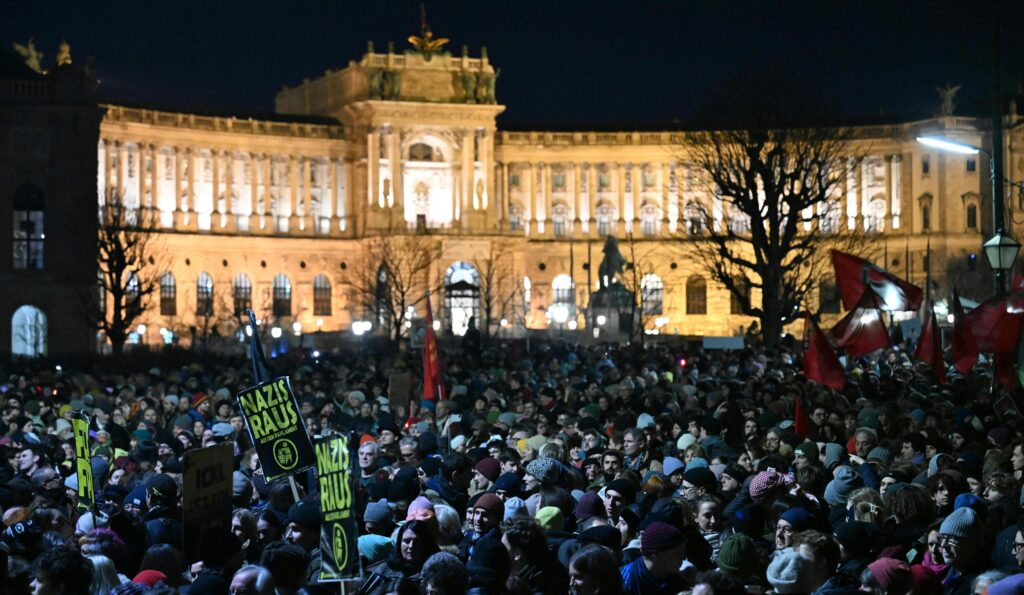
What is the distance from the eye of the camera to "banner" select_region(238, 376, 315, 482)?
49.0ft

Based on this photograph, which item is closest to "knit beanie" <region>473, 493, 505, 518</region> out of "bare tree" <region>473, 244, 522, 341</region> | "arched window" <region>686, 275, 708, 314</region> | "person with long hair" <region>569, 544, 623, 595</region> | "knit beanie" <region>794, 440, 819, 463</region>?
"person with long hair" <region>569, 544, 623, 595</region>

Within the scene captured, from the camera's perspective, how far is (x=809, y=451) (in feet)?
66.0

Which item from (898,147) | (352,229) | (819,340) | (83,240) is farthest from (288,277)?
(819,340)

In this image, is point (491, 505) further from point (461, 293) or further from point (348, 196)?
point (348, 196)

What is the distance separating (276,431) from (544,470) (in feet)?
9.48

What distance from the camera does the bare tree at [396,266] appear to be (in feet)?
380

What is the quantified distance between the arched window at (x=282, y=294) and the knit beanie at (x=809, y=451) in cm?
10563

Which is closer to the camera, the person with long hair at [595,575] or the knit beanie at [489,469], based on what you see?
the person with long hair at [595,575]

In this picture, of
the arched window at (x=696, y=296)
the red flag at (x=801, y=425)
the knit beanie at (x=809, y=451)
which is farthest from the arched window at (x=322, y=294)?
the knit beanie at (x=809, y=451)

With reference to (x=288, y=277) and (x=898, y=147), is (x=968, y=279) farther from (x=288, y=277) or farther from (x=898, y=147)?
(x=288, y=277)

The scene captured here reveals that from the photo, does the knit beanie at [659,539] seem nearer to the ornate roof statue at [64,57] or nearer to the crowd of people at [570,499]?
the crowd of people at [570,499]

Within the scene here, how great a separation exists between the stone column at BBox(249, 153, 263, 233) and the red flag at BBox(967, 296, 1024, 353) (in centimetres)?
10226

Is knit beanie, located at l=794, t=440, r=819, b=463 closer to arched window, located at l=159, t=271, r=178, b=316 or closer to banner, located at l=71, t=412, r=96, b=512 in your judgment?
banner, located at l=71, t=412, r=96, b=512

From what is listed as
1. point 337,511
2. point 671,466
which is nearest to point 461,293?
point 671,466
